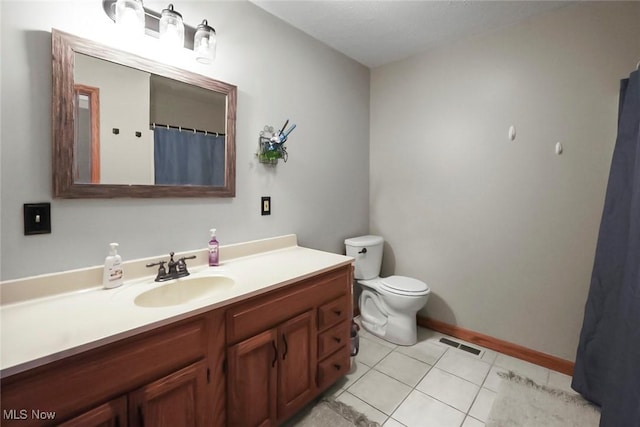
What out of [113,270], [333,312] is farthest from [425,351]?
[113,270]

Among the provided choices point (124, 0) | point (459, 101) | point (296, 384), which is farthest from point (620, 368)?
point (124, 0)

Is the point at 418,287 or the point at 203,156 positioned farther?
the point at 418,287

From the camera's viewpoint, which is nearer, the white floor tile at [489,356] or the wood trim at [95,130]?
the wood trim at [95,130]

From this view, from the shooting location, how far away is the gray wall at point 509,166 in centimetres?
178

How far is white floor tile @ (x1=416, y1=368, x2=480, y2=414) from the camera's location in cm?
166

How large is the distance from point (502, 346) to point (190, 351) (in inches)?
89.1

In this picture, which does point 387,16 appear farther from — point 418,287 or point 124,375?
point 124,375

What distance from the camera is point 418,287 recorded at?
7.30 feet

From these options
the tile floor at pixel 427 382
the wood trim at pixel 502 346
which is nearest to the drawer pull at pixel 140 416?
the tile floor at pixel 427 382

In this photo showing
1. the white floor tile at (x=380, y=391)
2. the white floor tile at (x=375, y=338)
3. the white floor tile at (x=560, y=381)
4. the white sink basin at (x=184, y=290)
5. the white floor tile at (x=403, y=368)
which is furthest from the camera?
the white floor tile at (x=375, y=338)

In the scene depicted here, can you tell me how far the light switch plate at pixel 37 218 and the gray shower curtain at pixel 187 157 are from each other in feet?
1.44

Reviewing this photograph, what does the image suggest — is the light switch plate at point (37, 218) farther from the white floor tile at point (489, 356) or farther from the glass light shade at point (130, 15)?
the white floor tile at point (489, 356)

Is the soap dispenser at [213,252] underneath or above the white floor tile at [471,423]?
above

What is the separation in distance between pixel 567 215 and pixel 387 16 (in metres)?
1.83
